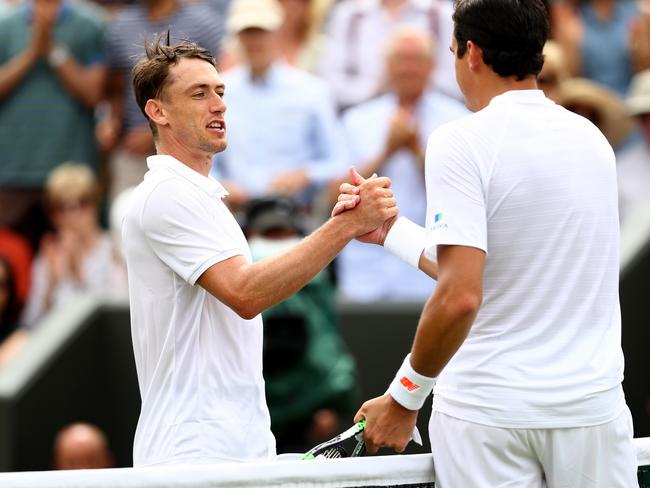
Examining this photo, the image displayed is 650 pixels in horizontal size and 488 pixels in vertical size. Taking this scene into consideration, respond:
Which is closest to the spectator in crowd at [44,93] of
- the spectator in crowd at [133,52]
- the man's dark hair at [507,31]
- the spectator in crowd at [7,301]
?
the spectator in crowd at [133,52]

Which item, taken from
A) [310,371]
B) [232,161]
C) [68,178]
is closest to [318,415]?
[310,371]

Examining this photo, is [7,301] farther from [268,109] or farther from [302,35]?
[302,35]

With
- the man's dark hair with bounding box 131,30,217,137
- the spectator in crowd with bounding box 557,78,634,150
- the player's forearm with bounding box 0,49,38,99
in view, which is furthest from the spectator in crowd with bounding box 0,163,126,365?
the man's dark hair with bounding box 131,30,217,137

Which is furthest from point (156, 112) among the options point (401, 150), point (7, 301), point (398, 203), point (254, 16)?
point (7, 301)

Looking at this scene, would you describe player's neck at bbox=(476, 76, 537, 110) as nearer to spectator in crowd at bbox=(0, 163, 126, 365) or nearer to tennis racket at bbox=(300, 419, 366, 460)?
tennis racket at bbox=(300, 419, 366, 460)

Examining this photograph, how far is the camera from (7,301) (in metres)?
7.97

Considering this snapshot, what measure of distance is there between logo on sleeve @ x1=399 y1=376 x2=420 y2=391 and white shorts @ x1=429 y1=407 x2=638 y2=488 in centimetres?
15

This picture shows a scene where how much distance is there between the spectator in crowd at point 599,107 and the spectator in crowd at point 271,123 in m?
1.34

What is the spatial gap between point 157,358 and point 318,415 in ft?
9.10

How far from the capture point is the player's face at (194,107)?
3.77m

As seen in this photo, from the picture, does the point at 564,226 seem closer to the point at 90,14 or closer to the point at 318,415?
the point at 318,415

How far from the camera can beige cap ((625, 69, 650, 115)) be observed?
25.6ft

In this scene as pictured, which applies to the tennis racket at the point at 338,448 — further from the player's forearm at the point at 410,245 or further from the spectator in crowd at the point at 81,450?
the spectator in crowd at the point at 81,450

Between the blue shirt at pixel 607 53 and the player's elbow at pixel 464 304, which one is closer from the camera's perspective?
the player's elbow at pixel 464 304
